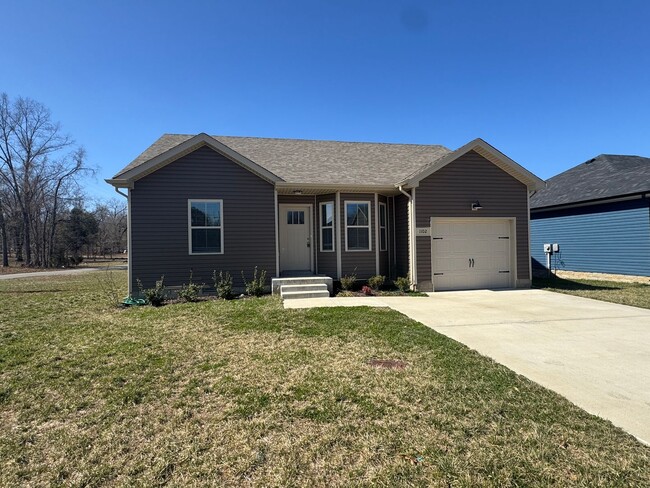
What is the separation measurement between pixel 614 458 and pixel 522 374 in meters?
1.60

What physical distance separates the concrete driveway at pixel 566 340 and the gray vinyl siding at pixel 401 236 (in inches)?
77.3

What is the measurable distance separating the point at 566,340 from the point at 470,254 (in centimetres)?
604

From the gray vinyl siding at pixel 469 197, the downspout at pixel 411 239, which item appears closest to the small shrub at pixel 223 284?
the downspout at pixel 411 239

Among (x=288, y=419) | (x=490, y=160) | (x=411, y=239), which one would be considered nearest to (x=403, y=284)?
(x=411, y=239)

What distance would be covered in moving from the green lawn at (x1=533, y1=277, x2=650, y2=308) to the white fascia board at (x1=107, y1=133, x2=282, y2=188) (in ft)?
30.2

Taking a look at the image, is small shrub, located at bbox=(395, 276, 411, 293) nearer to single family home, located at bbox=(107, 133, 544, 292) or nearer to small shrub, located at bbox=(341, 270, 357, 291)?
single family home, located at bbox=(107, 133, 544, 292)

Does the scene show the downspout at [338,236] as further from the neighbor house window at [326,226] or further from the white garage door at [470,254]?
the white garage door at [470,254]

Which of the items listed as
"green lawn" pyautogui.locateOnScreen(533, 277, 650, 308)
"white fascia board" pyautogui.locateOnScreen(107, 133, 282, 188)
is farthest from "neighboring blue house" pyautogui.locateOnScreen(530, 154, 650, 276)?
"white fascia board" pyautogui.locateOnScreen(107, 133, 282, 188)

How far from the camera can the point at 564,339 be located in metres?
5.43

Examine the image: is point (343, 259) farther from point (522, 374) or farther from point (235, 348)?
point (522, 374)

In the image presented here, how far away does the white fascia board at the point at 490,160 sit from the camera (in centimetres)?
1048

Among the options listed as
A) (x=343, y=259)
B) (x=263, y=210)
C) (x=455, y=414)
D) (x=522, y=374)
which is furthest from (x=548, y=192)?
(x=455, y=414)

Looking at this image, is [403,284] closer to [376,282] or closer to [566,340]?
[376,282]

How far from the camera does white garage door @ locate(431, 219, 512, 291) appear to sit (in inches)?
432
